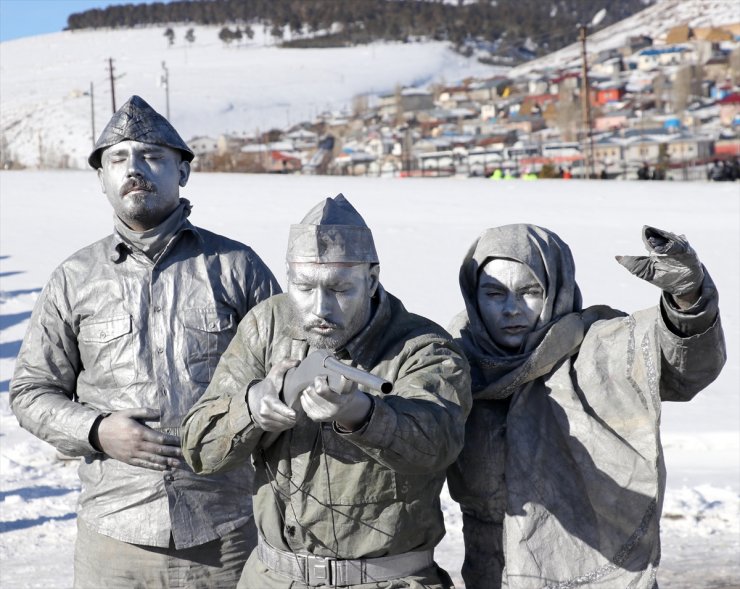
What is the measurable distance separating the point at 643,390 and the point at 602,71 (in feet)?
429

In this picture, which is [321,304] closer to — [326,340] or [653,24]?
[326,340]

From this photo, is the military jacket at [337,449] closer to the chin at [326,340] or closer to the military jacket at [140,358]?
the chin at [326,340]

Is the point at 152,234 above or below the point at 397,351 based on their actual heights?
above

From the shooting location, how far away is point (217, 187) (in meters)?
22.2

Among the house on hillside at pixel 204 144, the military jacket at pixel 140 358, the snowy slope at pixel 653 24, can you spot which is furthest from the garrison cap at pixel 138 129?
the snowy slope at pixel 653 24

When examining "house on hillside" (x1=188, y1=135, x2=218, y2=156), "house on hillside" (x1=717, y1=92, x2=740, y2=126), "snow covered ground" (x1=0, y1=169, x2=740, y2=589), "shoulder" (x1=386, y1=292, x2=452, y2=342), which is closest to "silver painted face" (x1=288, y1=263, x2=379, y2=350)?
"shoulder" (x1=386, y1=292, x2=452, y2=342)

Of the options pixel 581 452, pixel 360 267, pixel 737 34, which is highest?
pixel 737 34

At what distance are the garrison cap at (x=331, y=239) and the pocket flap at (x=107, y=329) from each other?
1188 mm

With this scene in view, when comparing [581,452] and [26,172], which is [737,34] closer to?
[26,172]

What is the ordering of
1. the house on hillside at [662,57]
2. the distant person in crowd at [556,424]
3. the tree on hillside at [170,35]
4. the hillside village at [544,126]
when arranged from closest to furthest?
the distant person in crowd at [556,424], the hillside village at [544,126], the house on hillside at [662,57], the tree on hillside at [170,35]

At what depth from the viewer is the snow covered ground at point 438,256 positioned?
761 cm

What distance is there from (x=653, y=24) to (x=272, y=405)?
168 m

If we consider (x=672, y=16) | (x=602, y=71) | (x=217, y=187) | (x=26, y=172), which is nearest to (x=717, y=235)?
(x=217, y=187)

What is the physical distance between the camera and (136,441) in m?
3.84
